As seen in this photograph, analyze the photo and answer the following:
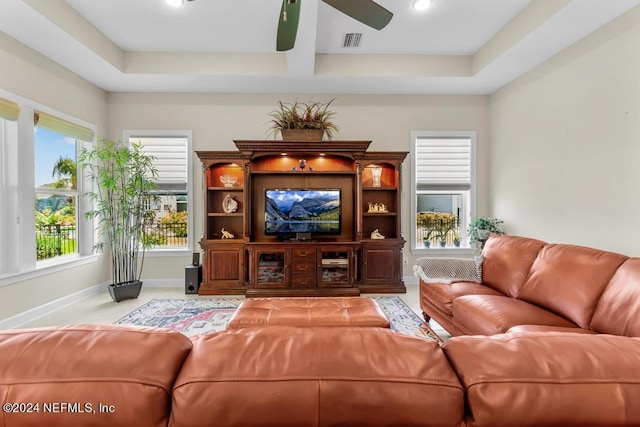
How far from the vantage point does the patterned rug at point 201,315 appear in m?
3.37

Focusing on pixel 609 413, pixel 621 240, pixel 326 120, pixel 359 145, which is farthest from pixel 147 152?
pixel 621 240

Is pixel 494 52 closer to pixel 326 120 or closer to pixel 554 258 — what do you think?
pixel 326 120

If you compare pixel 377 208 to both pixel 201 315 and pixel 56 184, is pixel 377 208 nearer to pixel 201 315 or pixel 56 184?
pixel 201 315

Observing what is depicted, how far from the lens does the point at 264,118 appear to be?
498 cm

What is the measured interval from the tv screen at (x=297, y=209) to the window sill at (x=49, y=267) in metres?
2.45

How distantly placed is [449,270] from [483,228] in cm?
183

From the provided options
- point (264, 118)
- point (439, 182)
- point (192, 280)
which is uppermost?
point (264, 118)

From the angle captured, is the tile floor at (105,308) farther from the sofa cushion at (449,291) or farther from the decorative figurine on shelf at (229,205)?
the decorative figurine on shelf at (229,205)

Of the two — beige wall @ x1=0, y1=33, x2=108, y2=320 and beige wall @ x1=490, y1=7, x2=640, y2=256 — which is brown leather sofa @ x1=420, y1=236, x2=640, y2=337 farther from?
beige wall @ x1=0, y1=33, x2=108, y2=320

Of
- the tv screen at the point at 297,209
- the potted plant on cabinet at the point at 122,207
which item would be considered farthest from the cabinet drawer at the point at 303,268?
the potted plant on cabinet at the point at 122,207

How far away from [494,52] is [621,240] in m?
2.46

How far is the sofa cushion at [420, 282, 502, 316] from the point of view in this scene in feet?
9.36

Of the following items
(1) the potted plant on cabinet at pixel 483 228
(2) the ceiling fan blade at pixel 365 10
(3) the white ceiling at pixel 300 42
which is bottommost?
(1) the potted plant on cabinet at pixel 483 228

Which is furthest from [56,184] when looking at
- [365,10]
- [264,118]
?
[365,10]
